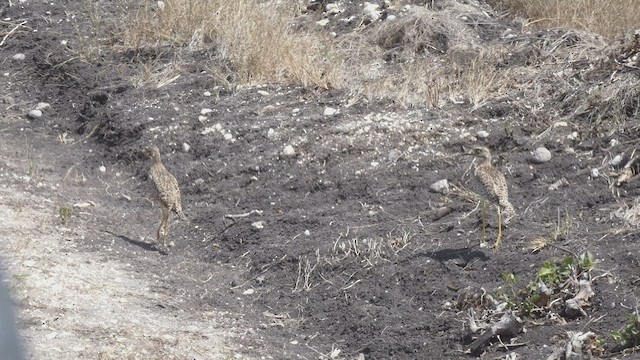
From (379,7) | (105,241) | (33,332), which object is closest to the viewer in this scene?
(33,332)

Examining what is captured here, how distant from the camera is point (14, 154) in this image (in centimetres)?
922

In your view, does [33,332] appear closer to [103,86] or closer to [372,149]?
[372,149]

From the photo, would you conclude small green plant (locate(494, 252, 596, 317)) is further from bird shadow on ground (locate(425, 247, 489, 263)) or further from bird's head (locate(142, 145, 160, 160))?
bird's head (locate(142, 145, 160, 160))

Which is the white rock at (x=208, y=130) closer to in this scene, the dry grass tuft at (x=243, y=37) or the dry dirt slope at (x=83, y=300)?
the dry grass tuft at (x=243, y=37)

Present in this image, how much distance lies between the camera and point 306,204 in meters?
8.18

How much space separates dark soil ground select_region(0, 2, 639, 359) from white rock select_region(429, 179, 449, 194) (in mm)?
66

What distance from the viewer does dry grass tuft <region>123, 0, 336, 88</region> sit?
32.3ft

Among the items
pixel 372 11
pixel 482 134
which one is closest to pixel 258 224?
pixel 482 134

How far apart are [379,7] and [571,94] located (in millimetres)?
3300

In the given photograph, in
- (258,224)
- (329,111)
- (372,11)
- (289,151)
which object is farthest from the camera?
(372,11)

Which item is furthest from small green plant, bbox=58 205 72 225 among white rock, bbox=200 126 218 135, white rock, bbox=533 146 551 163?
white rock, bbox=533 146 551 163

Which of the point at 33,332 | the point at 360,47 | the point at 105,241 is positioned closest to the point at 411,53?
the point at 360,47

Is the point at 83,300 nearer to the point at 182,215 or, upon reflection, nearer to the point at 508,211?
the point at 182,215

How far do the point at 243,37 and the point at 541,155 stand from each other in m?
3.70
